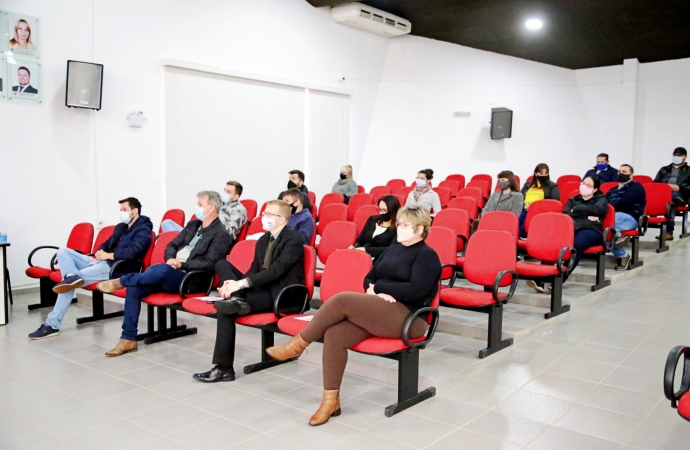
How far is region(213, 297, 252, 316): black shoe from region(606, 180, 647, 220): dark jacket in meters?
4.88

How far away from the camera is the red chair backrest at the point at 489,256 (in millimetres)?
4035

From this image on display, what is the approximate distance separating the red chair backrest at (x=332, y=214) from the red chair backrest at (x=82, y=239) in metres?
2.44

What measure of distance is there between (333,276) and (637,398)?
6.27ft

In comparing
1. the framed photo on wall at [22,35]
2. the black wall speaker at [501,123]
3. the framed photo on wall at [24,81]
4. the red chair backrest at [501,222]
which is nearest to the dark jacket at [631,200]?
the red chair backrest at [501,222]

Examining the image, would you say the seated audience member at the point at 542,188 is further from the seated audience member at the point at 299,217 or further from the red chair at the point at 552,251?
the seated audience member at the point at 299,217

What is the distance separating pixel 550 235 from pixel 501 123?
19.5 feet

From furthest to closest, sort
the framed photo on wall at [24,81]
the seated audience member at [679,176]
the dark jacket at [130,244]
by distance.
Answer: the seated audience member at [679,176]
the framed photo on wall at [24,81]
the dark jacket at [130,244]

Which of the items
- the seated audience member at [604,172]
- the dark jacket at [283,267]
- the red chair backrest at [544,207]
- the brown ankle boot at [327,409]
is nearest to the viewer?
the brown ankle boot at [327,409]

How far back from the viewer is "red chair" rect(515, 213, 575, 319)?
454 centimetres

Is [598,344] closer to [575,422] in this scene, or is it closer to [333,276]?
[575,422]

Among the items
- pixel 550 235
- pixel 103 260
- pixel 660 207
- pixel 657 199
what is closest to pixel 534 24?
pixel 657 199

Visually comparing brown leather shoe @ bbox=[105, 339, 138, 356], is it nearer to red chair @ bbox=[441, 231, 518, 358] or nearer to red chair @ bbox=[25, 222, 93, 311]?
red chair @ bbox=[25, 222, 93, 311]

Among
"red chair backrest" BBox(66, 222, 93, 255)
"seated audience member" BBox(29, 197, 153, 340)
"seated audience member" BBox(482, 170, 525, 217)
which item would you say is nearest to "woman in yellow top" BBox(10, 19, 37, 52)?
"red chair backrest" BBox(66, 222, 93, 255)

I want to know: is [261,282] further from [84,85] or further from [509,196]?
[84,85]
